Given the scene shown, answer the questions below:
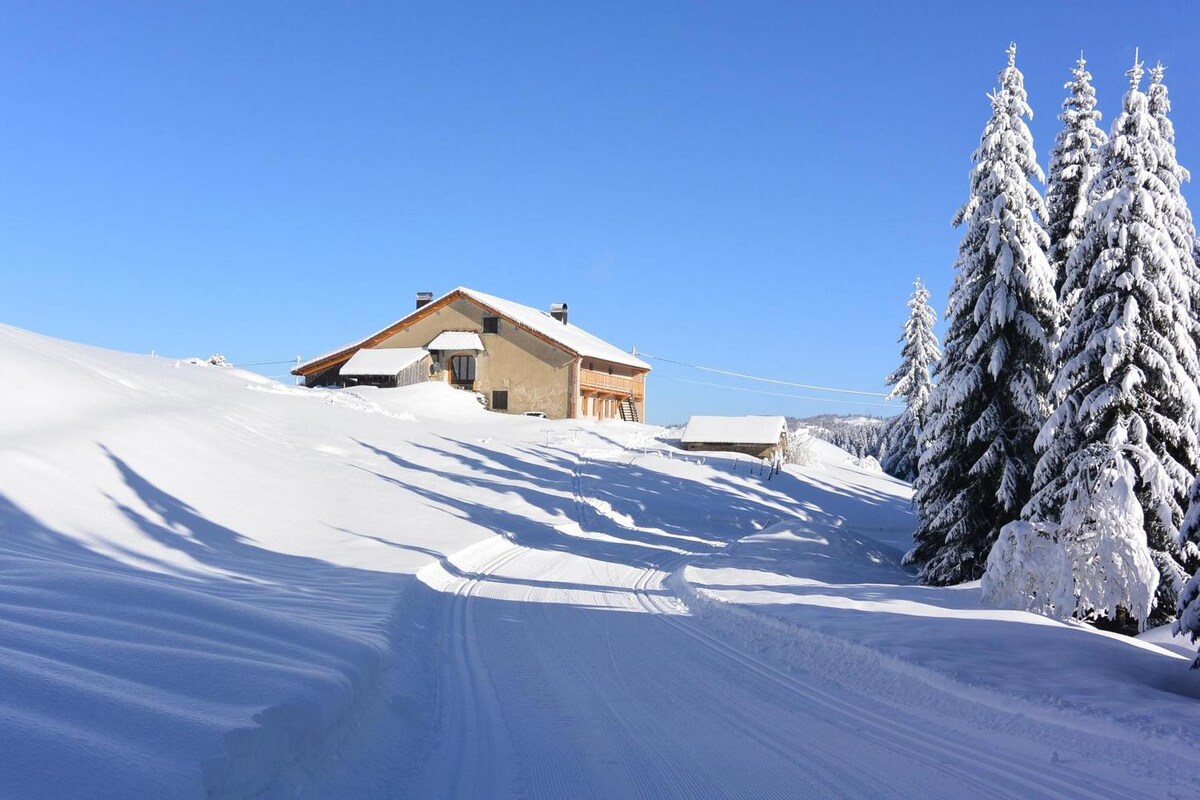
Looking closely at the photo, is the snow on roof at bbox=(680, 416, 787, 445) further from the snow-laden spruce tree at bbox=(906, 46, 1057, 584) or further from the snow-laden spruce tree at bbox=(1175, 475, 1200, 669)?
the snow-laden spruce tree at bbox=(1175, 475, 1200, 669)

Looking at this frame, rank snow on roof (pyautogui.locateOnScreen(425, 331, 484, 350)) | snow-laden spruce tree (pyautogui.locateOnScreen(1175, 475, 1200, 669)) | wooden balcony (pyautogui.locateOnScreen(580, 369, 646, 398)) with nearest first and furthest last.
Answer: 1. snow-laden spruce tree (pyautogui.locateOnScreen(1175, 475, 1200, 669))
2. snow on roof (pyautogui.locateOnScreen(425, 331, 484, 350))
3. wooden balcony (pyautogui.locateOnScreen(580, 369, 646, 398))

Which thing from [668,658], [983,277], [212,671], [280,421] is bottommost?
[668,658]

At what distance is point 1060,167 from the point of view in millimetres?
22234

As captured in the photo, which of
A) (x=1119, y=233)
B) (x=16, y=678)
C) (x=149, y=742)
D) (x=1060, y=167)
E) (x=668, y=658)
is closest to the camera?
(x=149, y=742)

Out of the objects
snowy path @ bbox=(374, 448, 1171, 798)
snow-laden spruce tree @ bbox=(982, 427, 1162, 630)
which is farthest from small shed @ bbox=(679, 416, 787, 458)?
snowy path @ bbox=(374, 448, 1171, 798)

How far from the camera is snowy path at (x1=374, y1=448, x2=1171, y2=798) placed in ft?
17.3

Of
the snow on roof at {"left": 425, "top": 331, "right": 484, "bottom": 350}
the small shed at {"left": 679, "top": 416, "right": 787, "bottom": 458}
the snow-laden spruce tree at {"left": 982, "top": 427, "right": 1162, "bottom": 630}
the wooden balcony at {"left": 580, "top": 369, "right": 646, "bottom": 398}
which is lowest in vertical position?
the snow-laden spruce tree at {"left": 982, "top": 427, "right": 1162, "bottom": 630}

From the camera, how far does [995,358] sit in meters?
19.1

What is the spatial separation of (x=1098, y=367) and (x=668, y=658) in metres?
12.3

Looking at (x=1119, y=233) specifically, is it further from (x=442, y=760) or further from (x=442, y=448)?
(x=442, y=448)

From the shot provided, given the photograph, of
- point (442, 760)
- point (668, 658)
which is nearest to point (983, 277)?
point (668, 658)

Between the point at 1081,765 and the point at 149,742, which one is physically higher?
the point at 149,742

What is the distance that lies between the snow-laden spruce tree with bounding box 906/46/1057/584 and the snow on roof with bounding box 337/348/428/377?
3449 centimetres

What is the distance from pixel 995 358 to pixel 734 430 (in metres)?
26.4
